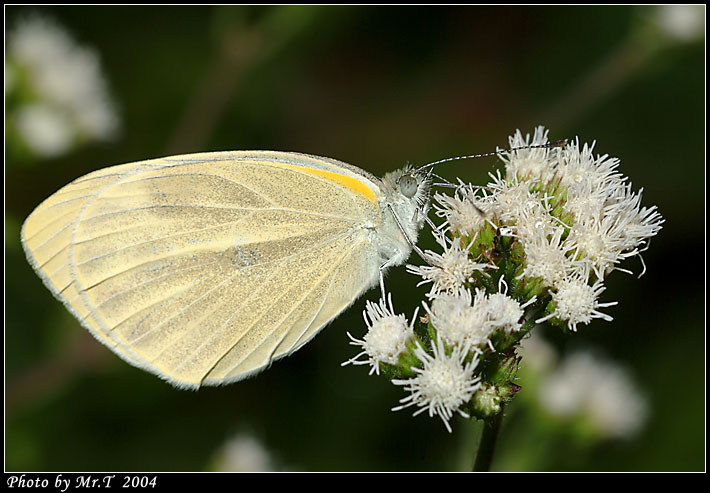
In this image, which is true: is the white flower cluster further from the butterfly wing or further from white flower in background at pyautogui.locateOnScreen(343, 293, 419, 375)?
the butterfly wing

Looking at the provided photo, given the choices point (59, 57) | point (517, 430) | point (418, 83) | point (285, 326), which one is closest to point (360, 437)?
point (517, 430)

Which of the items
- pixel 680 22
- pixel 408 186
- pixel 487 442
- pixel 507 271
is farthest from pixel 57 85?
pixel 680 22

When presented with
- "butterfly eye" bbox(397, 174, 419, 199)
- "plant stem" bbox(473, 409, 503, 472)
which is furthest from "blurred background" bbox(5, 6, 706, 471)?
"butterfly eye" bbox(397, 174, 419, 199)

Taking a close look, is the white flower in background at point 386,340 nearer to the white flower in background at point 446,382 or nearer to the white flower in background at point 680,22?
the white flower in background at point 446,382

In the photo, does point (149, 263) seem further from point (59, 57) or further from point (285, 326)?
point (59, 57)

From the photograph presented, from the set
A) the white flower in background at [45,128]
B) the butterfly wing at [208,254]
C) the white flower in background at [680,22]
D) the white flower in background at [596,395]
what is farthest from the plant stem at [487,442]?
the white flower in background at [680,22]

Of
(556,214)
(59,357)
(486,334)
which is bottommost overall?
(59,357)
